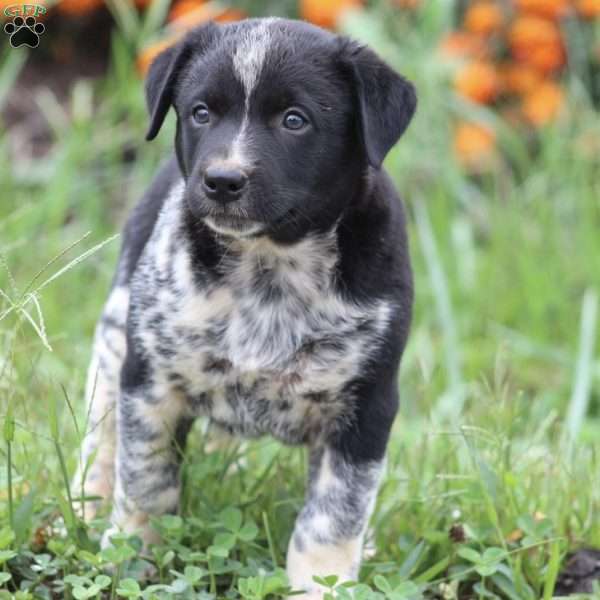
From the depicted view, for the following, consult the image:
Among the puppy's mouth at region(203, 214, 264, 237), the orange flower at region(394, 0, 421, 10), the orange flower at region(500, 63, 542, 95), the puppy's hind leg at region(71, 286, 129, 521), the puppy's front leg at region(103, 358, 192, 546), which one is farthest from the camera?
the orange flower at region(500, 63, 542, 95)

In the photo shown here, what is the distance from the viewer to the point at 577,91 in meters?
7.91

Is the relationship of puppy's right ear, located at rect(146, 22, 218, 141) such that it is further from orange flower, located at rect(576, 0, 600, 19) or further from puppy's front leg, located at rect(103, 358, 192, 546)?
orange flower, located at rect(576, 0, 600, 19)

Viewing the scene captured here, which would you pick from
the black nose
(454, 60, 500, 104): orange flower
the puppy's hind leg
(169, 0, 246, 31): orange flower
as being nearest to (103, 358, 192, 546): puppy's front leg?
the puppy's hind leg

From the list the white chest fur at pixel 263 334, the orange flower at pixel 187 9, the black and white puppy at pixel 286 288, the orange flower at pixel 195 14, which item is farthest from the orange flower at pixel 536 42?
the white chest fur at pixel 263 334

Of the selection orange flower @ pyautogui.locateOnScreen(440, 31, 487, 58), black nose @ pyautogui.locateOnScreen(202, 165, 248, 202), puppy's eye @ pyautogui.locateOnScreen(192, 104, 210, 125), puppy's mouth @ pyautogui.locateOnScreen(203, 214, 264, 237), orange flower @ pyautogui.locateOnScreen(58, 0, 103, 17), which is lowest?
orange flower @ pyautogui.locateOnScreen(440, 31, 487, 58)

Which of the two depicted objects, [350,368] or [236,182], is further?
[350,368]

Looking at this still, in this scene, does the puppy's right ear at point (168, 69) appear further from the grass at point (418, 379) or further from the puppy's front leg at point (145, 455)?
the puppy's front leg at point (145, 455)

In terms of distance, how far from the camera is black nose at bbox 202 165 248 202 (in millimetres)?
3545

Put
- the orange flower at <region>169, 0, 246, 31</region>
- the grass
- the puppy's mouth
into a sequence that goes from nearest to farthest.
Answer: the puppy's mouth, the grass, the orange flower at <region>169, 0, 246, 31</region>

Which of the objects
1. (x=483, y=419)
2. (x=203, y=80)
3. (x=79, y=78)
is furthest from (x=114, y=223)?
(x=203, y=80)

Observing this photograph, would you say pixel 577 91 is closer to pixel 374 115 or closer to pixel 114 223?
pixel 114 223

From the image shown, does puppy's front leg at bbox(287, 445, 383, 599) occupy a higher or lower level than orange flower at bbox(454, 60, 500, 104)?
lower

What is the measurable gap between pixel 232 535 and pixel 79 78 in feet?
17.6

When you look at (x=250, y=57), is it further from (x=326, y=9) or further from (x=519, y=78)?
(x=519, y=78)
